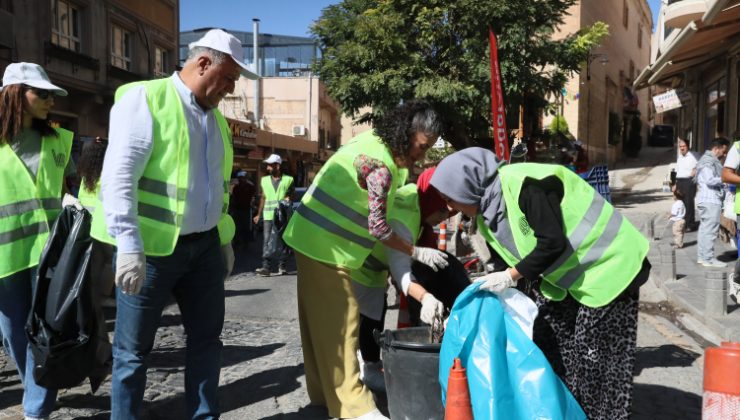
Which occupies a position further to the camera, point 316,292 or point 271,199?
point 271,199

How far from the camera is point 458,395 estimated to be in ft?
8.55

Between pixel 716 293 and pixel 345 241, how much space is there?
4122 millimetres

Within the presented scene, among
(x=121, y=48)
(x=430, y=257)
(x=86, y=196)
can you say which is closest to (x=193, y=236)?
(x=430, y=257)

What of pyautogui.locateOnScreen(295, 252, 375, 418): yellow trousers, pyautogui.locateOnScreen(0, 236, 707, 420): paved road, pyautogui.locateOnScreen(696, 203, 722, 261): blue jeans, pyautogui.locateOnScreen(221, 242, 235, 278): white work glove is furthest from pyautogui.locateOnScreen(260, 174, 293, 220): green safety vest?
pyautogui.locateOnScreen(221, 242, 235, 278): white work glove

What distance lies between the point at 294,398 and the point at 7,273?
1783 mm

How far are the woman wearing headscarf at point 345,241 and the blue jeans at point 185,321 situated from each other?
56 centimetres

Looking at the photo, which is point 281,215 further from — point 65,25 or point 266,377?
point 65,25

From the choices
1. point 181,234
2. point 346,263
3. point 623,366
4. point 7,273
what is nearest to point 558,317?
point 623,366

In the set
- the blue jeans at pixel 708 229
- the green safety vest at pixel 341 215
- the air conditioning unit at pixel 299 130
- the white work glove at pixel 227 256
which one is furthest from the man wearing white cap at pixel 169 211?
the air conditioning unit at pixel 299 130

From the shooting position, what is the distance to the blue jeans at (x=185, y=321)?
284cm

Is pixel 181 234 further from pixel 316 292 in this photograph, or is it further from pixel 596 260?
pixel 596 260

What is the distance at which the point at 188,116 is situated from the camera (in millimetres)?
2941

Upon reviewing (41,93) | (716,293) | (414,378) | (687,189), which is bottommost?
(716,293)

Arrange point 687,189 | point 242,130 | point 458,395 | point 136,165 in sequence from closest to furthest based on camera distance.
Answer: point 458,395 < point 136,165 < point 687,189 < point 242,130
